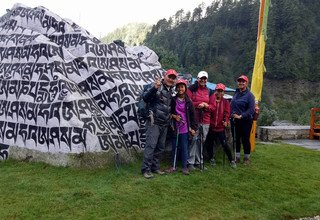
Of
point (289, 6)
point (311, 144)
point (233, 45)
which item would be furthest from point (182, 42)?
point (311, 144)

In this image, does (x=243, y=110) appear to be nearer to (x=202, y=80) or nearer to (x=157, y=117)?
(x=202, y=80)

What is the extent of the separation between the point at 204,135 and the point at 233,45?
6578cm

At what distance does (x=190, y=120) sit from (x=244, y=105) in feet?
4.81

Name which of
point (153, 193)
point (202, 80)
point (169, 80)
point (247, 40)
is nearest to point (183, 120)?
point (169, 80)

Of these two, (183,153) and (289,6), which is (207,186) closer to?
(183,153)

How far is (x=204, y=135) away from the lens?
781 cm

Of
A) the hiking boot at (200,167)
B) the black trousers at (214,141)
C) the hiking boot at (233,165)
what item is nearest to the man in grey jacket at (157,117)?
the hiking boot at (200,167)

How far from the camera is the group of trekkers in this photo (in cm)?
708

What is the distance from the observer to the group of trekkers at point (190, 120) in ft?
23.2

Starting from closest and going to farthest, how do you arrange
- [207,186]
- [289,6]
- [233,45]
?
[207,186], [289,6], [233,45]

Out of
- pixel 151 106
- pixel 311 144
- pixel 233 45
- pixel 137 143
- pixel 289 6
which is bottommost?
pixel 311 144

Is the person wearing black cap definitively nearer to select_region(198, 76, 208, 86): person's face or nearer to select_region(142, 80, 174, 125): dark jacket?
select_region(198, 76, 208, 86): person's face

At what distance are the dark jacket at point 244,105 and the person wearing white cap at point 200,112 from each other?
700 millimetres

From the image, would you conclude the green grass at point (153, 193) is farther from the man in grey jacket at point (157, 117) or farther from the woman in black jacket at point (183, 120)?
the woman in black jacket at point (183, 120)
